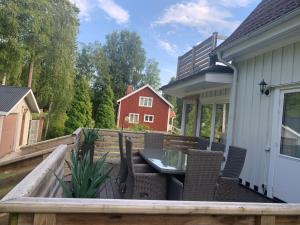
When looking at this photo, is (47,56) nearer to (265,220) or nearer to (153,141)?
(153,141)

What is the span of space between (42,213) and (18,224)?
123mm

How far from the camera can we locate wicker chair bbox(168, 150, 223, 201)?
10.6 feet

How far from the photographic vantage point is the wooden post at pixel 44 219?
154 centimetres

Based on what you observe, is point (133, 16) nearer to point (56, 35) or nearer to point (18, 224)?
point (56, 35)

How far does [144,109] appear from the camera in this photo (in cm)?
3356

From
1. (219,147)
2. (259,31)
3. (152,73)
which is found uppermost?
(152,73)

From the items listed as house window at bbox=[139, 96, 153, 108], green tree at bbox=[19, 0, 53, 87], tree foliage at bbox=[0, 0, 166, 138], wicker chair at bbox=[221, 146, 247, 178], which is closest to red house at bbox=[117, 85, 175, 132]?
house window at bbox=[139, 96, 153, 108]

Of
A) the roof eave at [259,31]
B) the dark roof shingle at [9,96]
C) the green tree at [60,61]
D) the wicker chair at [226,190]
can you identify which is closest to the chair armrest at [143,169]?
the wicker chair at [226,190]

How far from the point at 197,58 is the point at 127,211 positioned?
9.75 metres

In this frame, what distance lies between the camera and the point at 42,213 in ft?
5.08

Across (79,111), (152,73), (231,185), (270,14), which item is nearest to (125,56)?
(152,73)

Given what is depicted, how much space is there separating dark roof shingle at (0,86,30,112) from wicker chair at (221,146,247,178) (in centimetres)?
1148

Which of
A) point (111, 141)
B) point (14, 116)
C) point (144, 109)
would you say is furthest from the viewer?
point (144, 109)

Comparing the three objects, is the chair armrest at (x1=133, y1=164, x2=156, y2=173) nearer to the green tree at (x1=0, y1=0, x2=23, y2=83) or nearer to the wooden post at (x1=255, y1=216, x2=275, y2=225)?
the wooden post at (x1=255, y1=216, x2=275, y2=225)
